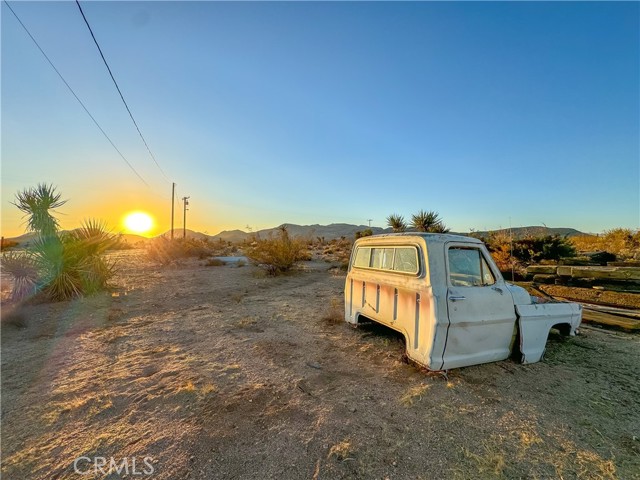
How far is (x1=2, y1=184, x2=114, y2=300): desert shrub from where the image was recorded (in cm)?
819

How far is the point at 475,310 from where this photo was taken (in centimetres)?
369

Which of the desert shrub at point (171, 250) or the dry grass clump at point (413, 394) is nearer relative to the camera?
the dry grass clump at point (413, 394)

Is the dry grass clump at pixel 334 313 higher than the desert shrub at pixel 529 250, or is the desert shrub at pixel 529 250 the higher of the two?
the desert shrub at pixel 529 250

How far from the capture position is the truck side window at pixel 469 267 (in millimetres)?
4016

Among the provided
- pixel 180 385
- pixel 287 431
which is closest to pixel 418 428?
pixel 287 431

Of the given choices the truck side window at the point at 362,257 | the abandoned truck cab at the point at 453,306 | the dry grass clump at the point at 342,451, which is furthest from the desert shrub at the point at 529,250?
the dry grass clump at the point at 342,451

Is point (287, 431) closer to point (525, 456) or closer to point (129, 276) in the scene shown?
point (525, 456)

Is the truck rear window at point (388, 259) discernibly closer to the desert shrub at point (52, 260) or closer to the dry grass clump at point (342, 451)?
the dry grass clump at point (342, 451)

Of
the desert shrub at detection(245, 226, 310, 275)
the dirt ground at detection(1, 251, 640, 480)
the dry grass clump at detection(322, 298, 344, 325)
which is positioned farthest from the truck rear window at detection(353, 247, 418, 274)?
the desert shrub at detection(245, 226, 310, 275)

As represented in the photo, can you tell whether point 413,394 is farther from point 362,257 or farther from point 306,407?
point 362,257

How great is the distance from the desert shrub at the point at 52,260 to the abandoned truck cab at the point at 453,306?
895 cm

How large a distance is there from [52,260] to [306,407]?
30.4 ft

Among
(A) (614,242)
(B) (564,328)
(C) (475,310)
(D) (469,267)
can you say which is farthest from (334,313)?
Answer: (A) (614,242)

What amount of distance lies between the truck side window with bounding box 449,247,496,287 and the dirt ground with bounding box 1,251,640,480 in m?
1.18
